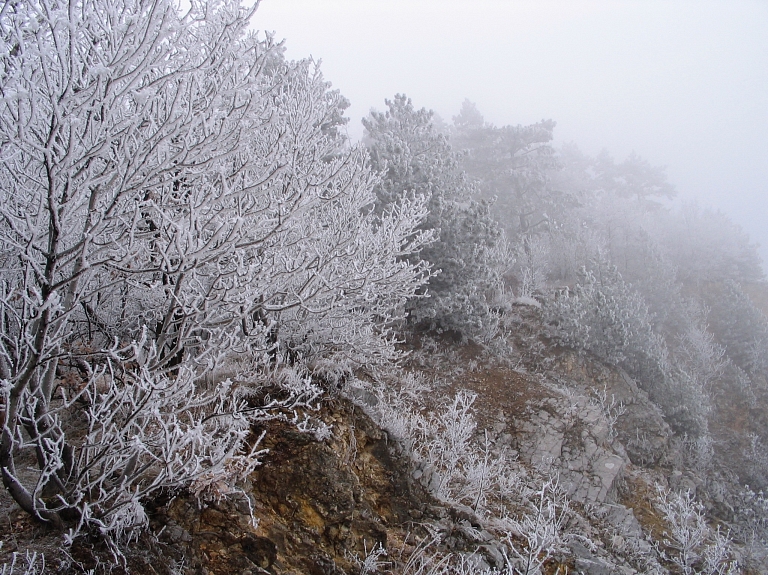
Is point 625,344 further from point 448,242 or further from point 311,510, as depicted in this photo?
point 311,510

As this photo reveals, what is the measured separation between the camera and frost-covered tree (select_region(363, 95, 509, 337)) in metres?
10.8

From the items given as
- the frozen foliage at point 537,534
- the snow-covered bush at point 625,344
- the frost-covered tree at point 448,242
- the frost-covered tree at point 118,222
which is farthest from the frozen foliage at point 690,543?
the frost-covered tree at point 118,222

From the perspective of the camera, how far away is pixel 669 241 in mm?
27781

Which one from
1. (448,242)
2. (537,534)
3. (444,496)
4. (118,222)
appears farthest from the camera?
(448,242)

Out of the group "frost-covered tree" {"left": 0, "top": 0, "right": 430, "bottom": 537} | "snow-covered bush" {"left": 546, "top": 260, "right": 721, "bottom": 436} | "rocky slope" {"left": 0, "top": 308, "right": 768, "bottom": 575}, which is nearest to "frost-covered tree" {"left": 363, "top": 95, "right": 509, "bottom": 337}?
"rocky slope" {"left": 0, "top": 308, "right": 768, "bottom": 575}

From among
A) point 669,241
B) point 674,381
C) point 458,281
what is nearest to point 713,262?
point 669,241

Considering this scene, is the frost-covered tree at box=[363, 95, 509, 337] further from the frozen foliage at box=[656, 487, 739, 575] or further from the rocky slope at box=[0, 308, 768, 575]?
the frozen foliage at box=[656, 487, 739, 575]

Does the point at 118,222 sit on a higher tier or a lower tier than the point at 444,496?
higher

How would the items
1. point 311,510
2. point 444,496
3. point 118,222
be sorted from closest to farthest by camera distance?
point 118,222, point 311,510, point 444,496

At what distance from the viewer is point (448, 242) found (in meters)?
11.3

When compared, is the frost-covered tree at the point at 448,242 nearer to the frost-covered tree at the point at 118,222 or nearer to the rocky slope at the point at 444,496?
the rocky slope at the point at 444,496

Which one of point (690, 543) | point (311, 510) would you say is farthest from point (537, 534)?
point (690, 543)

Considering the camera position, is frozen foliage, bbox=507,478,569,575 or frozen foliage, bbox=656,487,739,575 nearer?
frozen foliage, bbox=507,478,569,575

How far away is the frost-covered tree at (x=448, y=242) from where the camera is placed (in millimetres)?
10820
